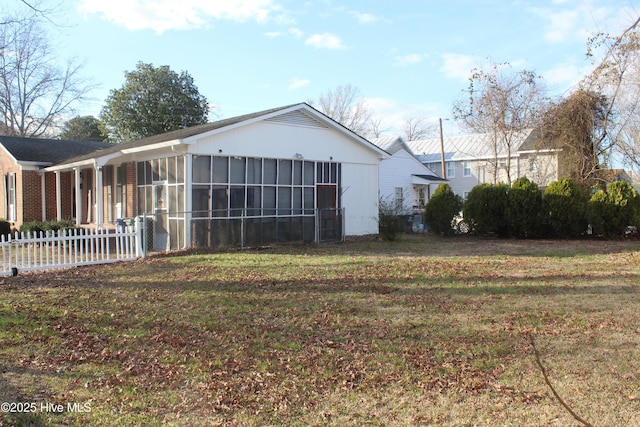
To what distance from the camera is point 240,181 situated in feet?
50.9

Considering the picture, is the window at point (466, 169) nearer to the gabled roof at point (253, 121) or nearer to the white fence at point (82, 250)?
the gabled roof at point (253, 121)

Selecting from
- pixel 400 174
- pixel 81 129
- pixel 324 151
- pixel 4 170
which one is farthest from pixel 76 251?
pixel 81 129

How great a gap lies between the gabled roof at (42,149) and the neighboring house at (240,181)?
1.63ft

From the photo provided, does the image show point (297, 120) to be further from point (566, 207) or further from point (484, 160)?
Result: point (484, 160)

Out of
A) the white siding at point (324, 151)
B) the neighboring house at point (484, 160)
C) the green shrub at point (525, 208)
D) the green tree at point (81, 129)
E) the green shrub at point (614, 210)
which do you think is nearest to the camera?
the white siding at point (324, 151)

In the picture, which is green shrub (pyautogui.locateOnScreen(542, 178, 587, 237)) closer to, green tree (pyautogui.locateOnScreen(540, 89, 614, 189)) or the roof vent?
green tree (pyautogui.locateOnScreen(540, 89, 614, 189))

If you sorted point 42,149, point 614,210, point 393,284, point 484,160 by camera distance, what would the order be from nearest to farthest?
1. point 393,284
2. point 614,210
3. point 42,149
4. point 484,160

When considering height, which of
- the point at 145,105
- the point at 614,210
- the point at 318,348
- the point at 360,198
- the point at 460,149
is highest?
the point at 145,105

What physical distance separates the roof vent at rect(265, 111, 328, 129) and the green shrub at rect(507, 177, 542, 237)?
315 inches

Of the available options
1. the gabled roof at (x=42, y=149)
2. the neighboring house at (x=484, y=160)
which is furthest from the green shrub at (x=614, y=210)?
the gabled roof at (x=42, y=149)

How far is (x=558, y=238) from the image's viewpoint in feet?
63.7

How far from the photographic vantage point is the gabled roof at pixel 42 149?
20.2 m

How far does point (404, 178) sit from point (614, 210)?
50.8 feet

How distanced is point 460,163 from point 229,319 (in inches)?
1297
